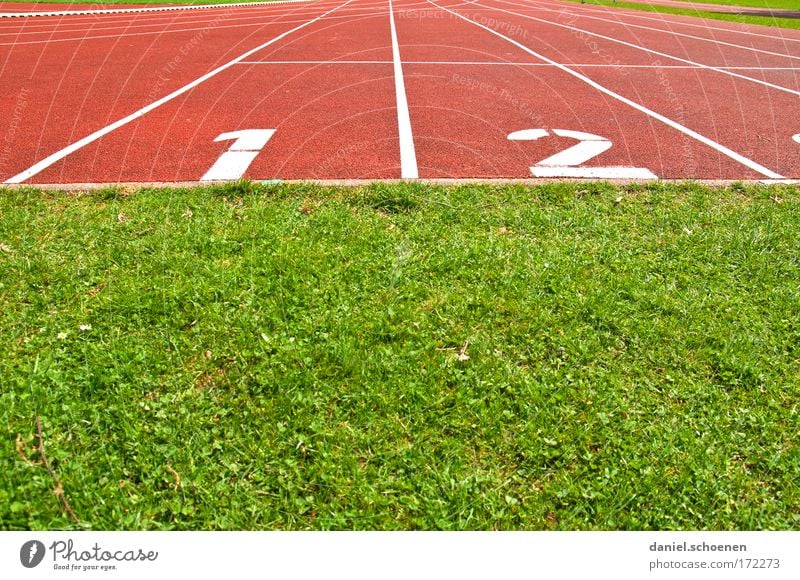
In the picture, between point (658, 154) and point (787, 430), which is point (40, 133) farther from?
point (787, 430)

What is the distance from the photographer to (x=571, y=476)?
8.14 ft

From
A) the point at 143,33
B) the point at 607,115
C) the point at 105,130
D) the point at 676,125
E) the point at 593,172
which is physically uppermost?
the point at 143,33

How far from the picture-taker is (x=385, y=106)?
7969 mm

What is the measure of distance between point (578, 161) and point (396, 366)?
3.95 meters

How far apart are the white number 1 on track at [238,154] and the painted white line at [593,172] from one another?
9.60 ft

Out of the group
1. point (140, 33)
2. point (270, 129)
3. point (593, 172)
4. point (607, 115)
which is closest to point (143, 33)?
point (140, 33)

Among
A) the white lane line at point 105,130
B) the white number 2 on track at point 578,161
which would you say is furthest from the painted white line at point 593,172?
the white lane line at point 105,130

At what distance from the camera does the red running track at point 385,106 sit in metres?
5.88

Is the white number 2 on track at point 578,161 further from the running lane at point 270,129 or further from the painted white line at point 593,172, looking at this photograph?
the running lane at point 270,129

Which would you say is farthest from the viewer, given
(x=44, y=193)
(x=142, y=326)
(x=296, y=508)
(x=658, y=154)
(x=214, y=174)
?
(x=658, y=154)

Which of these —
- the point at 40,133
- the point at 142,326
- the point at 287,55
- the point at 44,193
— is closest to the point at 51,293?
the point at 142,326

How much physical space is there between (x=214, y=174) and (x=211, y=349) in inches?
112

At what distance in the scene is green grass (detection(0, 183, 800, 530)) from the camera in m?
2.38

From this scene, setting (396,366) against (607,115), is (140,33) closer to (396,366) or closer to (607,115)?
(607,115)
